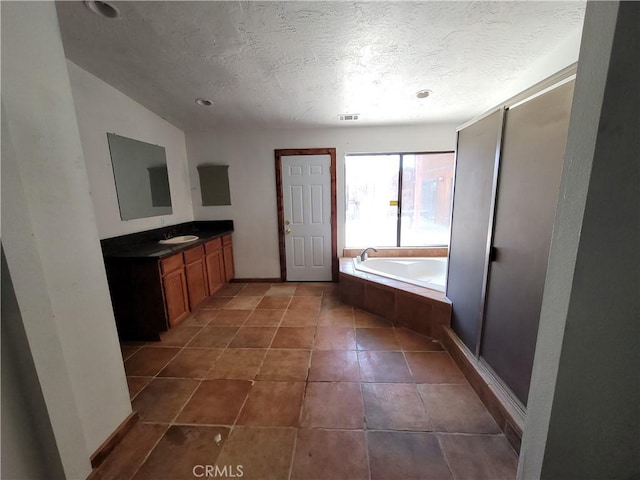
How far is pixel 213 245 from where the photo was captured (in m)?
3.23

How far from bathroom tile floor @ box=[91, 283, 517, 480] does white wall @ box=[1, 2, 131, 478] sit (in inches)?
15.8

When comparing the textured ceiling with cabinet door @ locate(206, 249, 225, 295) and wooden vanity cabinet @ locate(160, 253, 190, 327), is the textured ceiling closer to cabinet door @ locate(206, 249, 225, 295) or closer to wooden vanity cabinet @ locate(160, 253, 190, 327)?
wooden vanity cabinet @ locate(160, 253, 190, 327)

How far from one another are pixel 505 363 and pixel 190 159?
14.1ft

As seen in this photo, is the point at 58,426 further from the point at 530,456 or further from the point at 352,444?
the point at 530,456

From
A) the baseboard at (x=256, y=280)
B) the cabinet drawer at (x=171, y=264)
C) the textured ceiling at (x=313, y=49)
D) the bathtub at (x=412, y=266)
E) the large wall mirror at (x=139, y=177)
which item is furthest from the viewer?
the baseboard at (x=256, y=280)

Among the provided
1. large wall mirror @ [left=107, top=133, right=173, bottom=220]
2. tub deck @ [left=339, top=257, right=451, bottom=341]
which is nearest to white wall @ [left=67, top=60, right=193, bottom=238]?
large wall mirror @ [left=107, top=133, right=173, bottom=220]

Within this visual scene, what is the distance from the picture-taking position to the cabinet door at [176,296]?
228 cm

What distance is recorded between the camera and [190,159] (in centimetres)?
362

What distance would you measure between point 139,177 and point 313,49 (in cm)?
233

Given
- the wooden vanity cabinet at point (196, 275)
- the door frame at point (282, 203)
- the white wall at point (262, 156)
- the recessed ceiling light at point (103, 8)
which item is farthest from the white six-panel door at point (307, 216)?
the recessed ceiling light at point (103, 8)

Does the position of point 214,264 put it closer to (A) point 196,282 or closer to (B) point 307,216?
(A) point 196,282

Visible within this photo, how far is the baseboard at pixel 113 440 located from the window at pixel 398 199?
3083 millimetres

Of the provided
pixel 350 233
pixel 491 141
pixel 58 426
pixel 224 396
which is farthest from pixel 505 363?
pixel 350 233

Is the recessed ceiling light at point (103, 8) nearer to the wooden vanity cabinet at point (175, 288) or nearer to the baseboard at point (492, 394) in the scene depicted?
the wooden vanity cabinet at point (175, 288)
